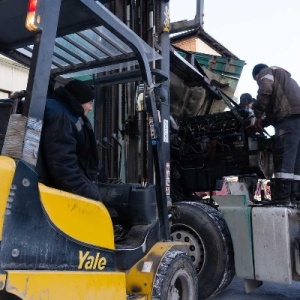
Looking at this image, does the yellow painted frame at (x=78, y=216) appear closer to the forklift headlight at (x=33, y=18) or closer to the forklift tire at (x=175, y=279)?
the forklift tire at (x=175, y=279)

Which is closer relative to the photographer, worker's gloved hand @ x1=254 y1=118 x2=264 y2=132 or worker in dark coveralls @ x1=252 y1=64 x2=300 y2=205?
worker in dark coveralls @ x1=252 y1=64 x2=300 y2=205

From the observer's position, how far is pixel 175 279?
9.95 ft

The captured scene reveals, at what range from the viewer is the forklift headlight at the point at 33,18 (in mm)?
2078

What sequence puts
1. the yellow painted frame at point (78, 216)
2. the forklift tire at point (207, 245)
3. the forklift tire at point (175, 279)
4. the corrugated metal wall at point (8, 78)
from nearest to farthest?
the yellow painted frame at point (78, 216) → the forklift tire at point (175, 279) → the forklift tire at point (207, 245) → the corrugated metal wall at point (8, 78)

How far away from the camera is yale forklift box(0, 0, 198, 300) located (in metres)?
1.91

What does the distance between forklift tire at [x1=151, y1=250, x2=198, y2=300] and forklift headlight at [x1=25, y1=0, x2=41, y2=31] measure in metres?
1.76

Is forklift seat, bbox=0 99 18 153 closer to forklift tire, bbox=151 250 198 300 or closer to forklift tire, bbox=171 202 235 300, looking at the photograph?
forklift tire, bbox=151 250 198 300

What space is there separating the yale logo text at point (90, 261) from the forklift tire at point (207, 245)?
1.97 meters

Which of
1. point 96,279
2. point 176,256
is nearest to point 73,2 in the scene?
point 96,279

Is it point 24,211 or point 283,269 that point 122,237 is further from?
point 283,269

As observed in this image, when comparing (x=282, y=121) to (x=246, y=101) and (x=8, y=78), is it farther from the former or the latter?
(x=8, y=78)

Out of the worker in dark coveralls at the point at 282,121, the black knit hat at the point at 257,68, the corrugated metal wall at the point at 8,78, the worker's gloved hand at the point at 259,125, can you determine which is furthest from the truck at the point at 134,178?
the corrugated metal wall at the point at 8,78

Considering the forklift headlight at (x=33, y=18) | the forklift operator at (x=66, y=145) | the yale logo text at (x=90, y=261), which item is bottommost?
the yale logo text at (x=90, y=261)

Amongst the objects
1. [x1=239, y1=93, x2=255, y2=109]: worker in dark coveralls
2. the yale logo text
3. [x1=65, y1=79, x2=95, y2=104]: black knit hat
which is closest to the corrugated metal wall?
[x1=239, y1=93, x2=255, y2=109]: worker in dark coveralls
